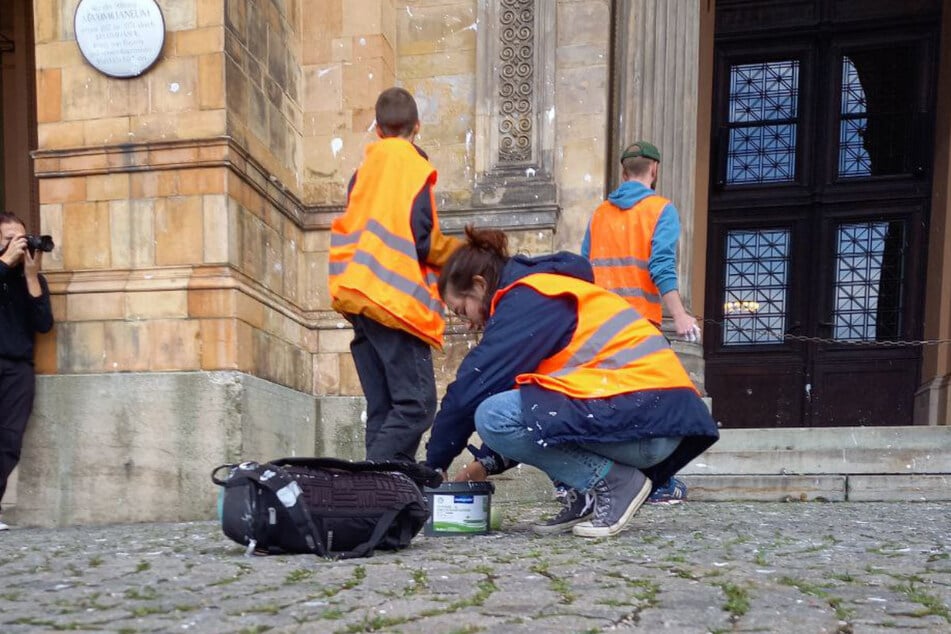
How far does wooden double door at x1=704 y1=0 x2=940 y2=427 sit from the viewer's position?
955cm

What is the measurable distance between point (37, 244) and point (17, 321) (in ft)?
1.46

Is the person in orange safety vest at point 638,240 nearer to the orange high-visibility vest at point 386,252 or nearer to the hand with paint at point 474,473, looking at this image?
the orange high-visibility vest at point 386,252

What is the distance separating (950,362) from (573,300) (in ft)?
20.7

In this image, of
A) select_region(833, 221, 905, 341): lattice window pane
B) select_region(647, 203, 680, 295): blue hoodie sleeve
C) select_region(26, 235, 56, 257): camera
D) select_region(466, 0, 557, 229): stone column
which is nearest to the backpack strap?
select_region(647, 203, 680, 295): blue hoodie sleeve

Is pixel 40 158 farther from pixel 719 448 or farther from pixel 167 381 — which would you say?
pixel 719 448

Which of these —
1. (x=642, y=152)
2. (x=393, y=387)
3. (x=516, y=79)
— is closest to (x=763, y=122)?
(x=516, y=79)

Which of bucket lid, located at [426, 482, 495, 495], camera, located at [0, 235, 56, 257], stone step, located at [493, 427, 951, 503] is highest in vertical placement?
camera, located at [0, 235, 56, 257]

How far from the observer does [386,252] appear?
13.4ft

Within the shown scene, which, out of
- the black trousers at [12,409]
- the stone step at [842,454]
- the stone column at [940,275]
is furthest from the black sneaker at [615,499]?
the stone column at [940,275]

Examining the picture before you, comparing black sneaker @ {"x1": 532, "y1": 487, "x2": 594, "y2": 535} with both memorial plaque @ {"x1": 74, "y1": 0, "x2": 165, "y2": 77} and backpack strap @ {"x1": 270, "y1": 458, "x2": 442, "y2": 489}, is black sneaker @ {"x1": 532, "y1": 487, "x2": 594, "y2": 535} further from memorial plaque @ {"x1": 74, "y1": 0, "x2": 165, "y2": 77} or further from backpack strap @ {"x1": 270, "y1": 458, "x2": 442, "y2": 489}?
memorial plaque @ {"x1": 74, "y1": 0, "x2": 165, "y2": 77}

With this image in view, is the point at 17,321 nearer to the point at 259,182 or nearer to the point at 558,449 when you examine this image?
the point at 259,182

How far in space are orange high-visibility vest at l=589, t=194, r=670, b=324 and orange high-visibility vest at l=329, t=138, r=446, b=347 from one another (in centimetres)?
121

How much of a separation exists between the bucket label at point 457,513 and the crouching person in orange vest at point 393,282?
42 centimetres

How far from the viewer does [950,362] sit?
8.39 m
